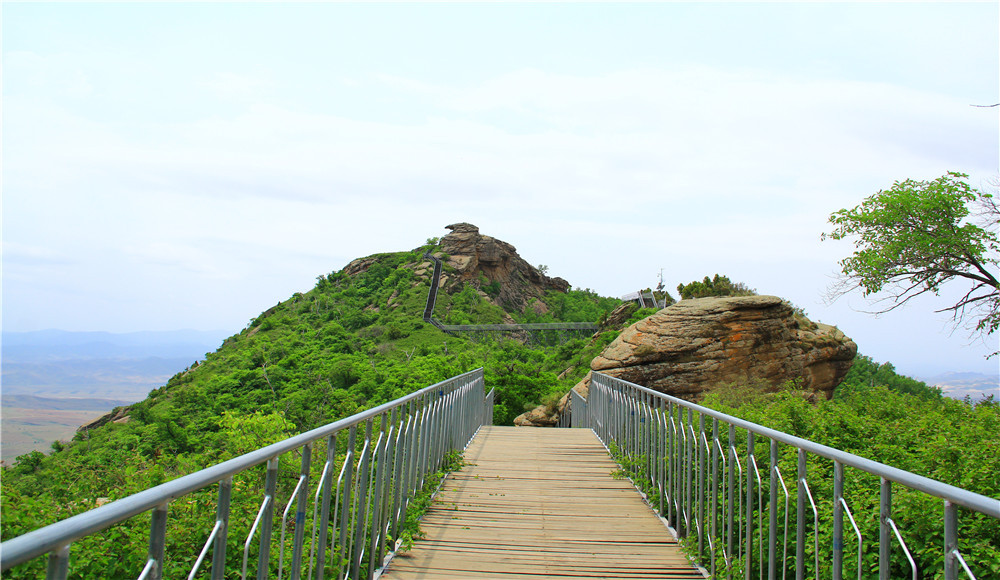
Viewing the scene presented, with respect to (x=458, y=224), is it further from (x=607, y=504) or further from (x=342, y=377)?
(x=607, y=504)

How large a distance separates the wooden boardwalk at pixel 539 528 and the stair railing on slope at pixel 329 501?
34 cm

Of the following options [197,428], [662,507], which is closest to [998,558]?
[662,507]

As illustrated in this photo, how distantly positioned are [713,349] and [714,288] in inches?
466

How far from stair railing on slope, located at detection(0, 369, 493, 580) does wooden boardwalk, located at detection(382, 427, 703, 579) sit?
0.34 meters

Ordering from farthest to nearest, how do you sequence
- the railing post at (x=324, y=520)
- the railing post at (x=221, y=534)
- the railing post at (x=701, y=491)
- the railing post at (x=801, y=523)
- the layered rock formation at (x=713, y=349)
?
the layered rock formation at (x=713, y=349) < the railing post at (x=701, y=491) < the railing post at (x=324, y=520) < the railing post at (x=801, y=523) < the railing post at (x=221, y=534)

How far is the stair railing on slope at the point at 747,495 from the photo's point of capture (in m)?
2.18

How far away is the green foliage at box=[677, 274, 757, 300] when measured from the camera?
2605cm

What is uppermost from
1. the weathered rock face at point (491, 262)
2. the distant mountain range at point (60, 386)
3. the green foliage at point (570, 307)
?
the weathered rock face at point (491, 262)

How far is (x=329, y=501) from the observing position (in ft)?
10.5

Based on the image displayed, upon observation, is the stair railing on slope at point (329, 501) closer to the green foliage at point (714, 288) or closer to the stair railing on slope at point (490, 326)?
the green foliage at point (714, 288)

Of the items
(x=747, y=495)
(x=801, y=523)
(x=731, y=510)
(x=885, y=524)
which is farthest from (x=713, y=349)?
(x=885, y=524)

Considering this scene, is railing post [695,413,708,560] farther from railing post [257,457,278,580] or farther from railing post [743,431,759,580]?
railing post [257,457,278,580]

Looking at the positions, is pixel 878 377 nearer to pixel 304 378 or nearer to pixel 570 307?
pixel 304 378

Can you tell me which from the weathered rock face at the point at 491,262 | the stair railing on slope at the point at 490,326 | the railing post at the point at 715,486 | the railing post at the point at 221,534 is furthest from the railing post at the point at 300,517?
the weathered rock face at the point at 491,262
